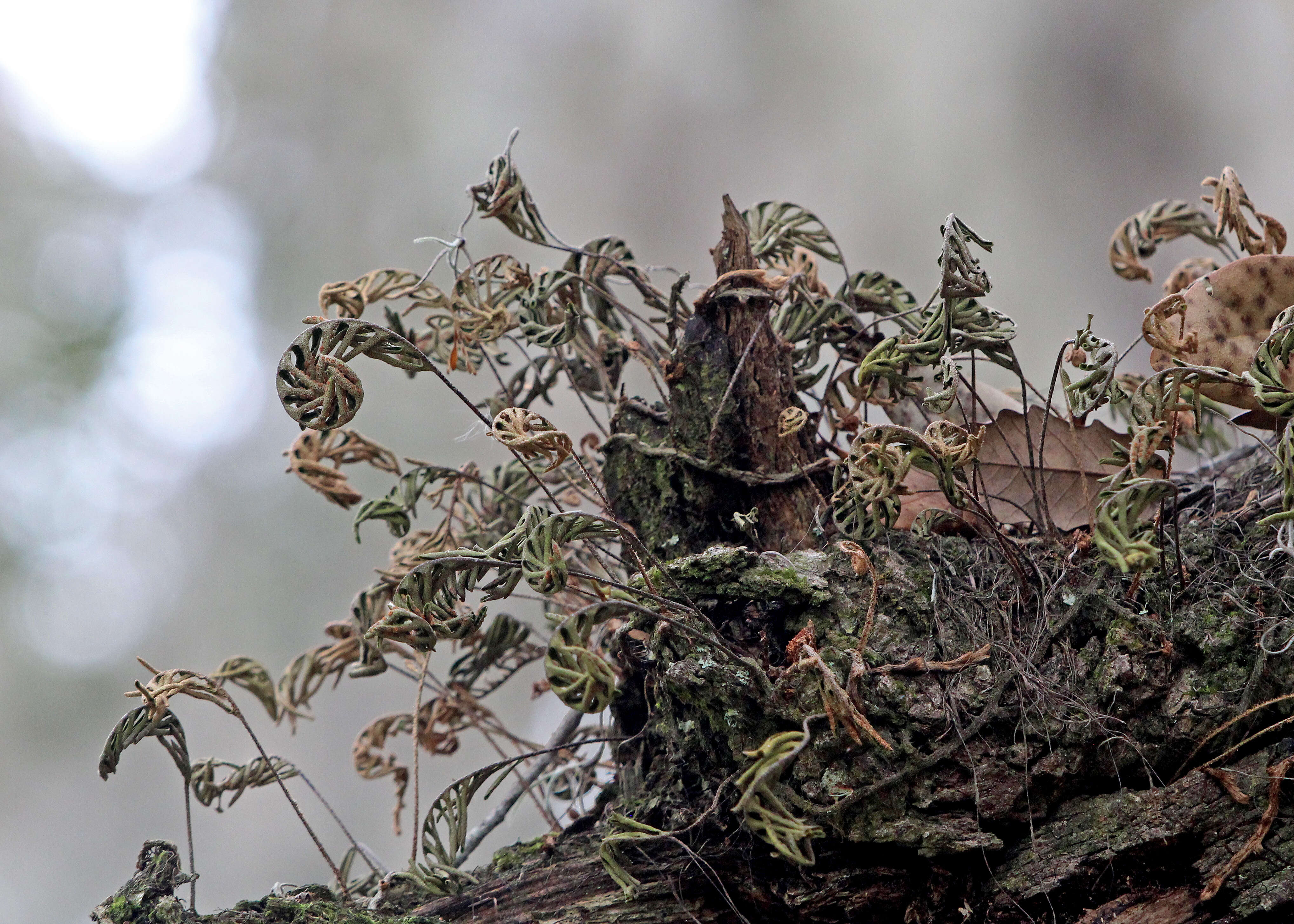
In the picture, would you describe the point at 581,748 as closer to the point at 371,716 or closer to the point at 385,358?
the point at 385,358

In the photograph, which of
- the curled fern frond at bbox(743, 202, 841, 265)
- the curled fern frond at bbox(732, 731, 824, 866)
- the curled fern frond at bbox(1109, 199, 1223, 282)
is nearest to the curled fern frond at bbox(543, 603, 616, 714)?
the curled fern frond at bbox(732, 731, 824, 866)

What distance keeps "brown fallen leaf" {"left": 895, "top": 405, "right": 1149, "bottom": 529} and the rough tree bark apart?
0.26 ft

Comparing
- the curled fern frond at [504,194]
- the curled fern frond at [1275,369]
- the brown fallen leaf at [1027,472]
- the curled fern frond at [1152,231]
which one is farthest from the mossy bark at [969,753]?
the curled fern frond at [1152,231]

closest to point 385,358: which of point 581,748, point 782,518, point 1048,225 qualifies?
point 782,518

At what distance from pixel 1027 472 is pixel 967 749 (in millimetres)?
386

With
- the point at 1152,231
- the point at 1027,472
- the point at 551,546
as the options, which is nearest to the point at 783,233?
the point at 1027,472

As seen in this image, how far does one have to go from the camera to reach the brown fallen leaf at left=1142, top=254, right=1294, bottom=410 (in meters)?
0.94

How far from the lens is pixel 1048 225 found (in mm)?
3490

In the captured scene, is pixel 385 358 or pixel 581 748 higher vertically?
pixel 385 358

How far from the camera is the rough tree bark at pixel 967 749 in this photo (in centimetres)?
77

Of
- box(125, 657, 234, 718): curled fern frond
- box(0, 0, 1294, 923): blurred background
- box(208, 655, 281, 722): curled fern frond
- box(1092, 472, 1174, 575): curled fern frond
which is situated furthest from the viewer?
box(0, 0, 1294, 923): blurred background

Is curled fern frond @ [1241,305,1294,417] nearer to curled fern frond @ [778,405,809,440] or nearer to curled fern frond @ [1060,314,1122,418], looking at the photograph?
curled fern frond @ [1060,314,1122,418]

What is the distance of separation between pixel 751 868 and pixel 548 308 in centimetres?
69

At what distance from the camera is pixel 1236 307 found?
96 cm
